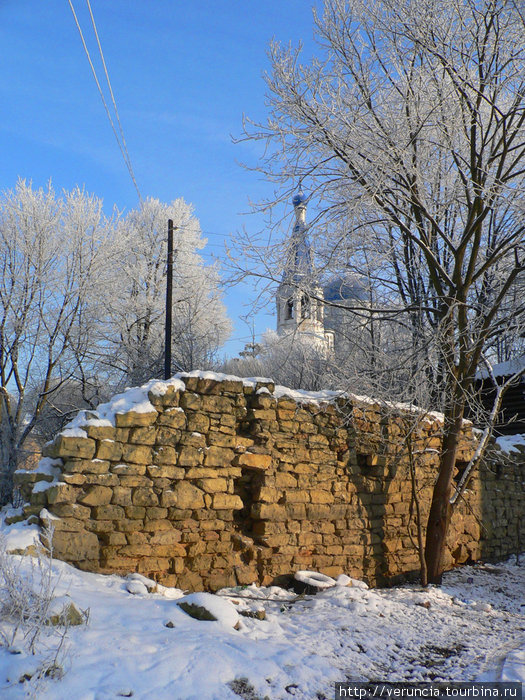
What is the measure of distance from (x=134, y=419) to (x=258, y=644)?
7.63 feet

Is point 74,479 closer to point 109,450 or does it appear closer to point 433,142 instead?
point 109,450

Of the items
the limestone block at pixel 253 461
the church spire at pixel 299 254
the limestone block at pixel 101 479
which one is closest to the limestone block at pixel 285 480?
the limestone block at pixel 253 461

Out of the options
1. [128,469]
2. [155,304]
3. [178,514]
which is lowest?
[178,514]

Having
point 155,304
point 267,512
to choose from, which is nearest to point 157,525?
point 267,512

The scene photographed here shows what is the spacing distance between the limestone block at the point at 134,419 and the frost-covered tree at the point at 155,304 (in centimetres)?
1177

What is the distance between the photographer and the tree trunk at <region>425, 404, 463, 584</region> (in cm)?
725

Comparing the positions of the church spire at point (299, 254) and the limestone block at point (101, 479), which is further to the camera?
the church spire at point (299, 254)

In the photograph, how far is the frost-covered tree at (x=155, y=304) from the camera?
17875 mm

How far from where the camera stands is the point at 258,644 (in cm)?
400

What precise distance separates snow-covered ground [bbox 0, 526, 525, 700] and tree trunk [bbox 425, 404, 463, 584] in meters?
0.84

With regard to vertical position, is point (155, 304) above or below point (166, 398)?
above

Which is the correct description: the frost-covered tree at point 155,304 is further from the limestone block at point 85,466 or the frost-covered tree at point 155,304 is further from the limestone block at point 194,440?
the limestone block at point 85,466

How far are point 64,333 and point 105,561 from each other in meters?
9.89

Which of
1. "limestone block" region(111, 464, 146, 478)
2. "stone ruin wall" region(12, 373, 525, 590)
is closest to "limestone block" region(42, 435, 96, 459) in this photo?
"stone ruin wall" region(12, 373, 525, 590)
